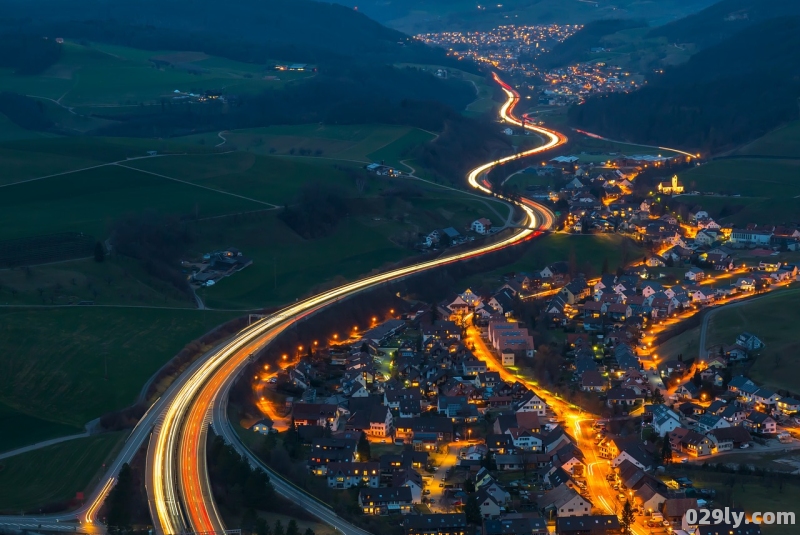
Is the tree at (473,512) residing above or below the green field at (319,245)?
above

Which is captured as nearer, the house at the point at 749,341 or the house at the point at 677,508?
the house at the point at 677,508

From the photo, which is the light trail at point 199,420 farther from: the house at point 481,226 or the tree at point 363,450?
the tree at point 363,450

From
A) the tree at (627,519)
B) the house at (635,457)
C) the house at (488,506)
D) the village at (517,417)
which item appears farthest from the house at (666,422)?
the house at (488,506)

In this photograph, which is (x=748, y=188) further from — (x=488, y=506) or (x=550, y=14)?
(x=550, y=14)

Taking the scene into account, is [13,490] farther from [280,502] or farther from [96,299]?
[96,299]

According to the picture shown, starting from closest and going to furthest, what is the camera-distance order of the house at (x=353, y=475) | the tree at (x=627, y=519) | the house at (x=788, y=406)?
the tree at (x=627, y=519) → the house at (x=353, y=475) → the house at (x=788, y=406)

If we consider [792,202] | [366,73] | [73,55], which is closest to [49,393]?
[792,202]
